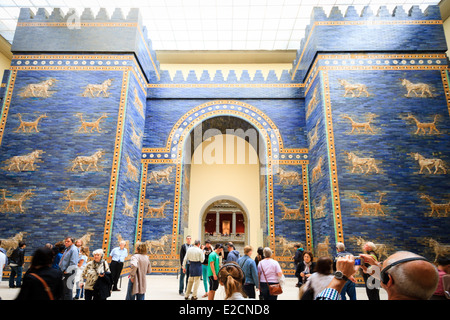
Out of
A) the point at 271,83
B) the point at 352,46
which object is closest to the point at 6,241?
the point at 271,83

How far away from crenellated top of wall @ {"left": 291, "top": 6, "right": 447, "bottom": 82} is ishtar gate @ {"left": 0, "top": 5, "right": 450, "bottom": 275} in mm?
42

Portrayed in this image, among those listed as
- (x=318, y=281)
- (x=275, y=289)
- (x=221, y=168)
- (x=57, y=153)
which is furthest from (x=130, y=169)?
(x=318, y=281)

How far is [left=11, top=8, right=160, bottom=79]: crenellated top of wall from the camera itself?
9930 millimetres

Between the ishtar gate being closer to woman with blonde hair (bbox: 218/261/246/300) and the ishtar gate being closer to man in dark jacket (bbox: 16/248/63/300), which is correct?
man in dark jacket (bbox: 16/248/63/300)

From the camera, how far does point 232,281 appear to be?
2.23 metres

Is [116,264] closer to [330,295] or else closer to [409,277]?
[330,295]

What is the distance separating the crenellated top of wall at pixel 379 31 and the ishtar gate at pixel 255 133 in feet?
0.14

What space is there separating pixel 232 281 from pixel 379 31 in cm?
1090

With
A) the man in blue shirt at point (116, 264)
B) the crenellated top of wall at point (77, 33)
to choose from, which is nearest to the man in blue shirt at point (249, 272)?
the man in blue shirt at point (116, 264)

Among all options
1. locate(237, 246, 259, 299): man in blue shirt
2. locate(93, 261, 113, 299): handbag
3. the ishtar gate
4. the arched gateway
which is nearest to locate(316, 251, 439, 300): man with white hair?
locate(237, 246, 259, 299): man in blue shirt

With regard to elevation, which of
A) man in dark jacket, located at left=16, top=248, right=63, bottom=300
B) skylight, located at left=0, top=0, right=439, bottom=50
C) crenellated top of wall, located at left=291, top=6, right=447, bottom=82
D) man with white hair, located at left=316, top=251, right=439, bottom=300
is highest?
skylight, located at left=0, top=0, right=439, bottom=50

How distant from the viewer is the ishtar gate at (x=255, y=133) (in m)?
8.41

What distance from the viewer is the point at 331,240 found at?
826cm

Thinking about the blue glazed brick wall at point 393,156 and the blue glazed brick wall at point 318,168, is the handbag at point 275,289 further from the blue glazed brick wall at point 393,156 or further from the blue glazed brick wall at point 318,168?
the blue glazed brick wall at point 393,156
